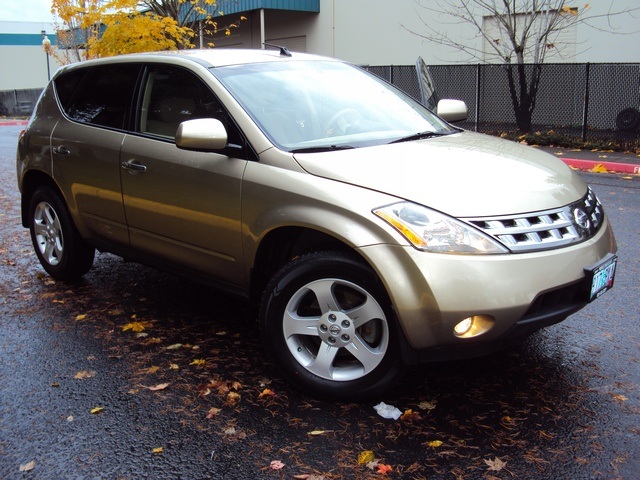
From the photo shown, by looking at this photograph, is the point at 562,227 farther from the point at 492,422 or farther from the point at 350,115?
the point at 350,115

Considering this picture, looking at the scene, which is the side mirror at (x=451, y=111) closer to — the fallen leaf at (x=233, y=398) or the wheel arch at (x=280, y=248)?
the wheel arch at (x=280, y=248)

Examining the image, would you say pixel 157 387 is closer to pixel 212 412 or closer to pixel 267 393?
pixel 212 412

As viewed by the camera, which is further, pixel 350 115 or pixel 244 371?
pixel 350 115

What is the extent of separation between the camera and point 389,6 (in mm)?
20234

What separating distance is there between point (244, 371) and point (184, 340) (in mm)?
680

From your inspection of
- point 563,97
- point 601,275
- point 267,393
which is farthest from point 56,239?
point 563,97

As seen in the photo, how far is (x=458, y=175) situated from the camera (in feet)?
11.5

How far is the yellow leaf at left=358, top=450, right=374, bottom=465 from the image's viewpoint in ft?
9.91

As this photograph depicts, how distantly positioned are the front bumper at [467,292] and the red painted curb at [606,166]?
9.40 m

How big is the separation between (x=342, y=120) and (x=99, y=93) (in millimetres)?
2000

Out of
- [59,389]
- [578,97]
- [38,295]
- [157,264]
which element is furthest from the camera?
[578,97]

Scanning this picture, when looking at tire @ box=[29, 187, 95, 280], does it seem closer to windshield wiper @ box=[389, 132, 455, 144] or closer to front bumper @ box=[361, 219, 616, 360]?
windshield wiper @ box=[389, 132, 455, 144]

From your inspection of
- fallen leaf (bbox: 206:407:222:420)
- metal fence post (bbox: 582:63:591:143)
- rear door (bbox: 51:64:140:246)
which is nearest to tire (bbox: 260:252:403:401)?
fallen leaf (bbox: 206:407:222:420)

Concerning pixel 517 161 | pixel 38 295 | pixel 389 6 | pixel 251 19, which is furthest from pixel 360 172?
pixel 251 19
